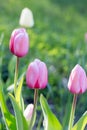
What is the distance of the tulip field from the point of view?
68.2 inches

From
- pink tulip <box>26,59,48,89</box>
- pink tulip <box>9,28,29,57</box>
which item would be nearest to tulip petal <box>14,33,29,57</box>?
pink tulip <box>9,28,29,57</box>

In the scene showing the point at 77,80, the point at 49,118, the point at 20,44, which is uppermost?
the point at 20,44

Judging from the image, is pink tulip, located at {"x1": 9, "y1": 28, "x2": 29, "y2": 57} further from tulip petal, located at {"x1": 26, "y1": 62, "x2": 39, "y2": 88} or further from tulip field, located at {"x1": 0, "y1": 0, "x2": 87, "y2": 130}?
tulip petal, located at {"x1": 26, "y1": 62, "x2": 39, "y2": 88}

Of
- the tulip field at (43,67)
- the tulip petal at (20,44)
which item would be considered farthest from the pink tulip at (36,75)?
the tulip petal at (20,44)

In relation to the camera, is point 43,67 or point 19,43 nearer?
point 43,67

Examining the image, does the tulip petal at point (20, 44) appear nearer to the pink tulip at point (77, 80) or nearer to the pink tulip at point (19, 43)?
the pink tulip at point (19, 43)

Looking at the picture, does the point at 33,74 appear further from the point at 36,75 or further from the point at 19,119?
the point at 19,119

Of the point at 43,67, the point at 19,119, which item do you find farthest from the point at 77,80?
the point at 19,119

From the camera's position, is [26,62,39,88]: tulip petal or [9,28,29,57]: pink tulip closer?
[26,62,39,88]: tulip petal

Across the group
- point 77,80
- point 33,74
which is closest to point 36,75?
point 33,74

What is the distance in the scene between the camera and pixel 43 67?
5.57ft

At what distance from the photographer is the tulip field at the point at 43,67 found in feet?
5.69

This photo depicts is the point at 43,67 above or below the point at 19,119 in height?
above

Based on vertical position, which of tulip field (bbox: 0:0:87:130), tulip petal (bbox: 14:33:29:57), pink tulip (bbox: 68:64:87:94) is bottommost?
tulip field (bbox: 0:0:87:130)
